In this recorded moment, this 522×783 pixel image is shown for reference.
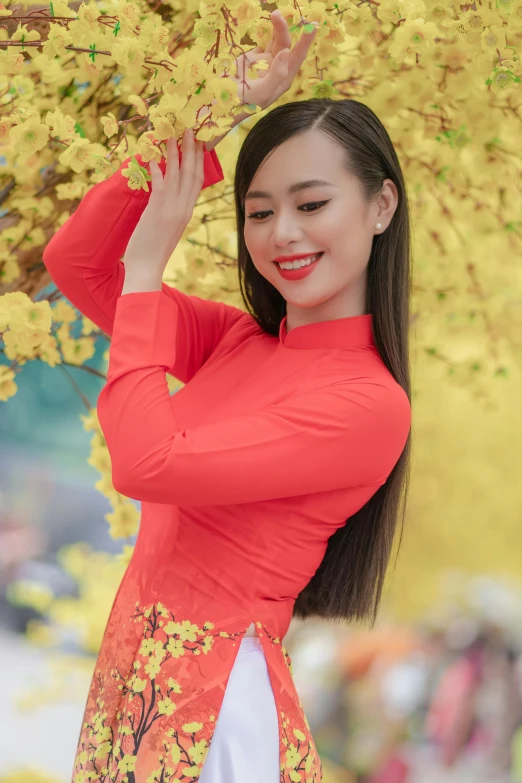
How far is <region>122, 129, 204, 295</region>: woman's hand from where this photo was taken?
1096mm

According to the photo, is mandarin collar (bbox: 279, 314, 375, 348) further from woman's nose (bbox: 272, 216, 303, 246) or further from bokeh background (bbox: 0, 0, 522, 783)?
bokeh background (bbox: 0, 0, 522, 783)

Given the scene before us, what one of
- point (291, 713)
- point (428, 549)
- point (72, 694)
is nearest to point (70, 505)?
point (72, 694)

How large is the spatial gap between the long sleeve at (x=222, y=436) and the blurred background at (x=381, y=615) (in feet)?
3.31

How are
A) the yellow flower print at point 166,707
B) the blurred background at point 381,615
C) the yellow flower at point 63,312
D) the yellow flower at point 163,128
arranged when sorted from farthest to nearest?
the blurred background at point 381,615
the yellow flower at point 63,312
the yellow flower print at point 166,707
the yellow flower at point 163,128

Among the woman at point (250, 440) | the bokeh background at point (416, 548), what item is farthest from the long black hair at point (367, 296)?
the bokeh background at point (416, 548)

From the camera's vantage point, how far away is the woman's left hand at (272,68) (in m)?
1.11

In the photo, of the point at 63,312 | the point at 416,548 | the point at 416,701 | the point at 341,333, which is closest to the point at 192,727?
the point at 341,333

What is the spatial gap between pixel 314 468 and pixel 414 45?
1.74 feet

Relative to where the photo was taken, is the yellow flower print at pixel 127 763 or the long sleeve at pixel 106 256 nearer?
the yellow flower print at pixel 127 763

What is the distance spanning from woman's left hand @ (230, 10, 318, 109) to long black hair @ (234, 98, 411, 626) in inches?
2.1

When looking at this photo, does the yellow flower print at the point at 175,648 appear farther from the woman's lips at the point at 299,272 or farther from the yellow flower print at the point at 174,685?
the woman's lips at the point at 299,272

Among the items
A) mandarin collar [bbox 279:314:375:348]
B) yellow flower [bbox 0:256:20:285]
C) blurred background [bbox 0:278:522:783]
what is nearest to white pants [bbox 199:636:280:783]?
mandarin collar [bbox 279:314:375:348]

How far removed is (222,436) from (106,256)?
0.37 m

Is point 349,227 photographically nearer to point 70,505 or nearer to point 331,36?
point 331,36
